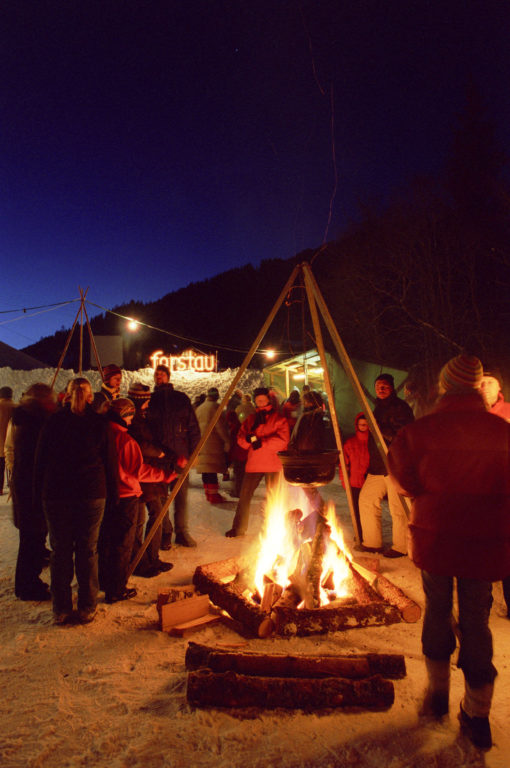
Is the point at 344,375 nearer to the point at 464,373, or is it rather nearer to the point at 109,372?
the point at 109,372

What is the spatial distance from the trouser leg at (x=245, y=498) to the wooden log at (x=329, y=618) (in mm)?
2584

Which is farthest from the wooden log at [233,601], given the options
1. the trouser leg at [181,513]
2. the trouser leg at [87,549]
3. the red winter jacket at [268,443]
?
the red winter jacket at [268,443]

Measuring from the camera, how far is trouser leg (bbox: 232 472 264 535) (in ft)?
20.1

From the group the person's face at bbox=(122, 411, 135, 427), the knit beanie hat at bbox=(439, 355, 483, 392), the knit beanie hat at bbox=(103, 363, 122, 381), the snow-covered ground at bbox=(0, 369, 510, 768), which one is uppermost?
the knit beanie hat at bbox=(103, 363, 122, 381)

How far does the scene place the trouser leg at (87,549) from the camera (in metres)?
3.72

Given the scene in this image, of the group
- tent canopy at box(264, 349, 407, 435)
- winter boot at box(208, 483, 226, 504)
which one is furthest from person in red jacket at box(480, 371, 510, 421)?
tent canopy at box(264, 349, 407, 435)

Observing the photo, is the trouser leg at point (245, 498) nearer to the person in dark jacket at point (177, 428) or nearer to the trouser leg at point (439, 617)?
the person in dark jacket at point (177, 428)

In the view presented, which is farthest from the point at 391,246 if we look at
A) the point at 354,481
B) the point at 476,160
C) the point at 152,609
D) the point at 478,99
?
the point at 152,609

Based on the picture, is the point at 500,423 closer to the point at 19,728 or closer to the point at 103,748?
the point at 103,748

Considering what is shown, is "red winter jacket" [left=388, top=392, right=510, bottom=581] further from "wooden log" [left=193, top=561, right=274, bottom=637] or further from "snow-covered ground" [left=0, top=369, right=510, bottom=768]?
"wooden log" [left=193, top=561, right=274, bottom=637]

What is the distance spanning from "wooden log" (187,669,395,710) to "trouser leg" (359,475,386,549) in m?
2.95

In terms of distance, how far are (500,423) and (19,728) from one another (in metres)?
3.11

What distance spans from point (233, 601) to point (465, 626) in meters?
1.95

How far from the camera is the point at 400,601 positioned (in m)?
3.72
